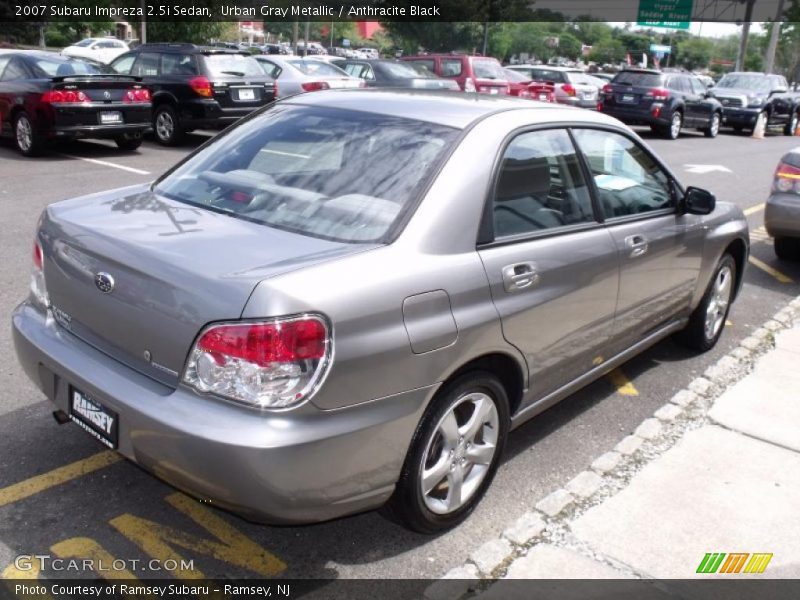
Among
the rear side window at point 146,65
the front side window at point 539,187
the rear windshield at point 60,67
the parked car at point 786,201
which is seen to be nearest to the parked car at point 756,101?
the rear side window at point 146,65

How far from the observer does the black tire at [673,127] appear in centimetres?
2145

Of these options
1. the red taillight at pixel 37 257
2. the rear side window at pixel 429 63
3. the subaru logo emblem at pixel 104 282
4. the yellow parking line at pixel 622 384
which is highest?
the rear side window at pixel 429 63

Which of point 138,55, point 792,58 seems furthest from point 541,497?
point 792,58

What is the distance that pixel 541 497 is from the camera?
3664mm

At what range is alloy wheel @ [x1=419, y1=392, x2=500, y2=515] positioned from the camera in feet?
10.2

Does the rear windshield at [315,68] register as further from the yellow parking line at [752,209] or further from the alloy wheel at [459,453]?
the alloy wheel at [459,453]

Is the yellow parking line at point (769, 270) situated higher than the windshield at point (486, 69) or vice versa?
the windshield at point (486, 69)

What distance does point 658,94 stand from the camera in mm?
21156

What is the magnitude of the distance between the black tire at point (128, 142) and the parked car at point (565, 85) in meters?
14.1

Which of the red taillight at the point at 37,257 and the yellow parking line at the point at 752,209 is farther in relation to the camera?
the yellow parking line at the point at 752,209

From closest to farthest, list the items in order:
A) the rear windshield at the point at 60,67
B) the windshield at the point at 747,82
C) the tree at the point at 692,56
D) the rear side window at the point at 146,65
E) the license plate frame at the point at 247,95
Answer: the rear windshield at the point at 60,67, the license plate frame at the point at 247,95, the rear side window at the point at 146,65, the windshield at the point at 747,82, the tree at the point at 692,56

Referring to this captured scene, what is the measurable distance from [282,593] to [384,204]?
1.49 m

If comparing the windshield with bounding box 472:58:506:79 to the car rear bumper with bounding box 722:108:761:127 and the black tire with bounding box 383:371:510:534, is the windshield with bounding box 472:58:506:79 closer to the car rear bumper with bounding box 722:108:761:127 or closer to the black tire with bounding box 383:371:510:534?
the car rear bumper with bounding box 722:108:761:127

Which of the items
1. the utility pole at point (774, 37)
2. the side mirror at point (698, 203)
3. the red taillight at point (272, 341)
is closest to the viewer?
the red taillight at point (272, 341)
